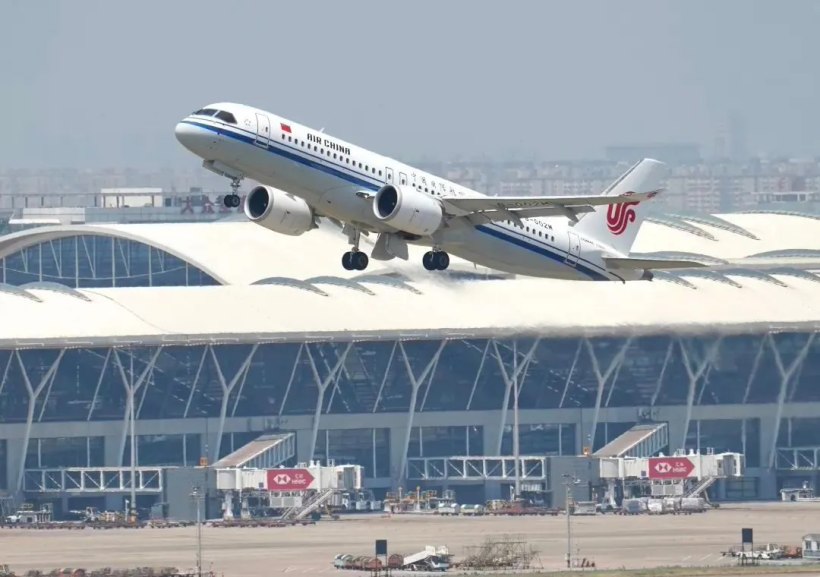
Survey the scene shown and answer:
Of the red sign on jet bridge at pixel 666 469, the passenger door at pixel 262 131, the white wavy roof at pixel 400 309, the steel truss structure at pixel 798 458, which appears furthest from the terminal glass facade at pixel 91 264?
the passenger door at pixel 262 131

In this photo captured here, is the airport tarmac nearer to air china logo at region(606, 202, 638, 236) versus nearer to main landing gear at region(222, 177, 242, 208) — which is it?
air china logo at region(606, 202, 638, 236)

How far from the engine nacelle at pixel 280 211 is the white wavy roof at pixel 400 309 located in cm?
4841

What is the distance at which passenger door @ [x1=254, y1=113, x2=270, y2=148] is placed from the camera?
8306 cm

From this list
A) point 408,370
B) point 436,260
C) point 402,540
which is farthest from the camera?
point 408,370

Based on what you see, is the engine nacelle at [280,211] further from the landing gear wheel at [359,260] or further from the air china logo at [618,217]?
the air china logo at [618,217]

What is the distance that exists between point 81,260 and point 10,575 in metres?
72.8

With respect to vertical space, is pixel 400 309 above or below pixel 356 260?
above

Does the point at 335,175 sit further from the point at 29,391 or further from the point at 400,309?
the point at 400,309

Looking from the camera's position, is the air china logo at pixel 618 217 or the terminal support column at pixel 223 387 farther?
the terminal support column at pixel 223 387

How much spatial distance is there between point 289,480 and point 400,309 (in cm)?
1611

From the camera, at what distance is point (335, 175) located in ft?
278

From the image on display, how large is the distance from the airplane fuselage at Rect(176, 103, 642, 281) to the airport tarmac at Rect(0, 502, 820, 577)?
14850mm

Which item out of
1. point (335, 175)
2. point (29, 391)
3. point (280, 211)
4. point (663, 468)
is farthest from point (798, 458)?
point (335, 175)

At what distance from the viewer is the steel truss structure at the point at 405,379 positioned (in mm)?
137875
